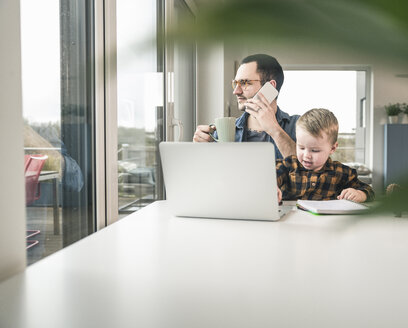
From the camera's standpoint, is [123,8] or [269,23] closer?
[269,23]

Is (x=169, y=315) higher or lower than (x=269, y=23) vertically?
lower

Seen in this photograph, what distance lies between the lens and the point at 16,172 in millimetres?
766

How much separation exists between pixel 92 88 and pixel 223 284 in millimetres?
974

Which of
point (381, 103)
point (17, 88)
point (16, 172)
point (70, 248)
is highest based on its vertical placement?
point (381, 103)

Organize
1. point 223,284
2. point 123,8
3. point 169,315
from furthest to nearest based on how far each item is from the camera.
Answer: point 123,8 → point 223,284 → point 169,315

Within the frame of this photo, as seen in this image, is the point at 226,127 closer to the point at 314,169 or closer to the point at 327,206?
the point at 327,206

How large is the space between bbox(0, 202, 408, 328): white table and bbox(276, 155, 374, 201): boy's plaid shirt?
0.86 m

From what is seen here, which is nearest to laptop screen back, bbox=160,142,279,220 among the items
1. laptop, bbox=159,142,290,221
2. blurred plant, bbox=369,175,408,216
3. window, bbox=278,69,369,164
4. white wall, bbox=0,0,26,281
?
laptop, bbox=159,142,290,221

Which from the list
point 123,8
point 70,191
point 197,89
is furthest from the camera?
point 197,89

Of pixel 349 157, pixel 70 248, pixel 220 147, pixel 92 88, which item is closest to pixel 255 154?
pixel 220 147

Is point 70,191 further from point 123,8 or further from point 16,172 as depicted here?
point 123,8

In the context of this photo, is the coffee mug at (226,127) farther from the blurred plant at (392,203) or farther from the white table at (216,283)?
the blurred plant at (392,203)

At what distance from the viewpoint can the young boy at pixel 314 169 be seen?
188 cm

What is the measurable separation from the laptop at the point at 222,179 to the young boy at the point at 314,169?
0.73m
